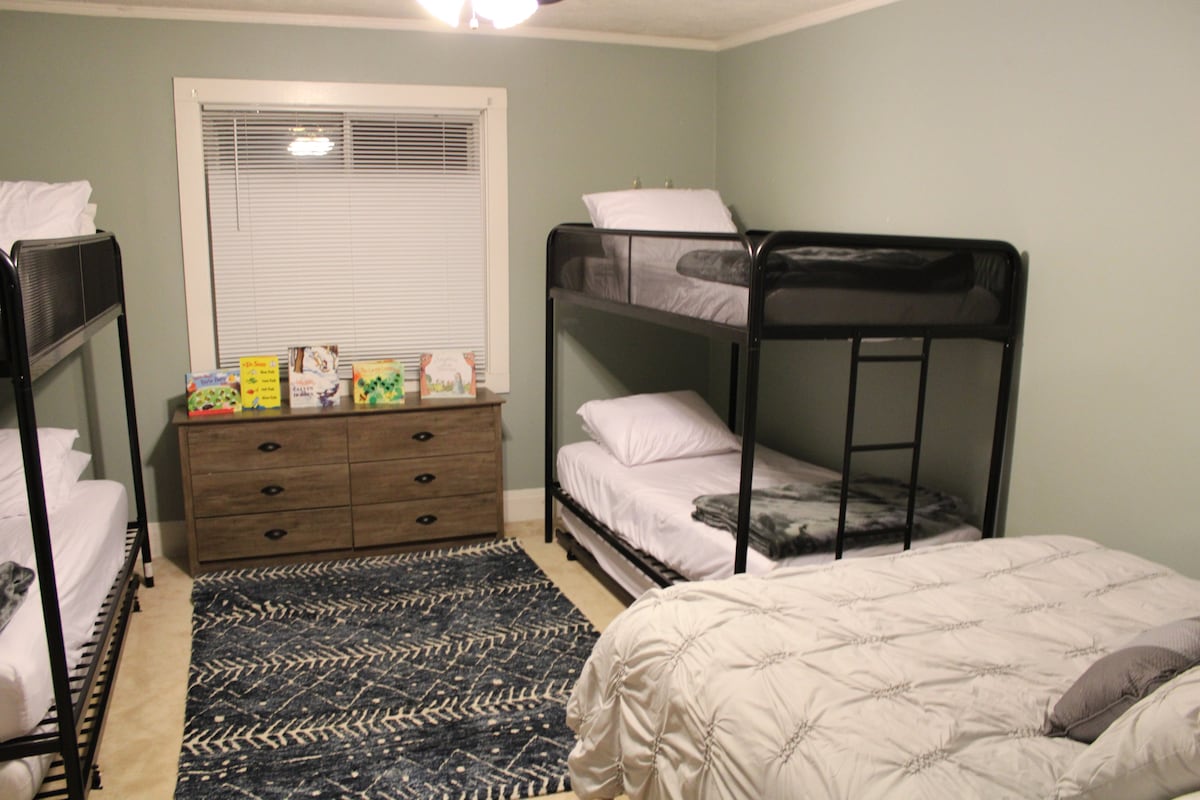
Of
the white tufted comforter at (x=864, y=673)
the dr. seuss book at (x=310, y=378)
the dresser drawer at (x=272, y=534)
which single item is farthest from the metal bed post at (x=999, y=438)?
the dr. seuss book at (x=310, y=378)

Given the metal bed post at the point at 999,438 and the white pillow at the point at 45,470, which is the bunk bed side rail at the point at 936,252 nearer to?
the metal bed post at the point at 999,438

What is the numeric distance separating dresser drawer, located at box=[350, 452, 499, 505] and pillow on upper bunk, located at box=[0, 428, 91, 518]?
1021mm

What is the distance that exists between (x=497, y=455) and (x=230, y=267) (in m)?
1.41

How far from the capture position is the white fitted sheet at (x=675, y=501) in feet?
9.16

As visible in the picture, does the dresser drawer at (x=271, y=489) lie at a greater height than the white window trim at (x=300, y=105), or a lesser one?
lesser

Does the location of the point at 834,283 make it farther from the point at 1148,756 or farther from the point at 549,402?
the point at 549,402

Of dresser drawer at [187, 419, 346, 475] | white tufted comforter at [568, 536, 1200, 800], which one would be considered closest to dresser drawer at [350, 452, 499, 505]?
dresser drawer at [187, 419, 346, 475]

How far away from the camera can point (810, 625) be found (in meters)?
1.99

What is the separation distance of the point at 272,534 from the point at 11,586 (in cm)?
157

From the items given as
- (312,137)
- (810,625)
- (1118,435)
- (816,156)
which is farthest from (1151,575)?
(312,137)

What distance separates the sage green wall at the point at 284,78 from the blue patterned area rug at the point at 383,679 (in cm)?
85

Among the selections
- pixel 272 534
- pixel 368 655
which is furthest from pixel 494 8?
pixel 272 534

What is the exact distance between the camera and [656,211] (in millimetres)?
3836

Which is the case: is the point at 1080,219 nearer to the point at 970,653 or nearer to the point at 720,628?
the point at 970,653
